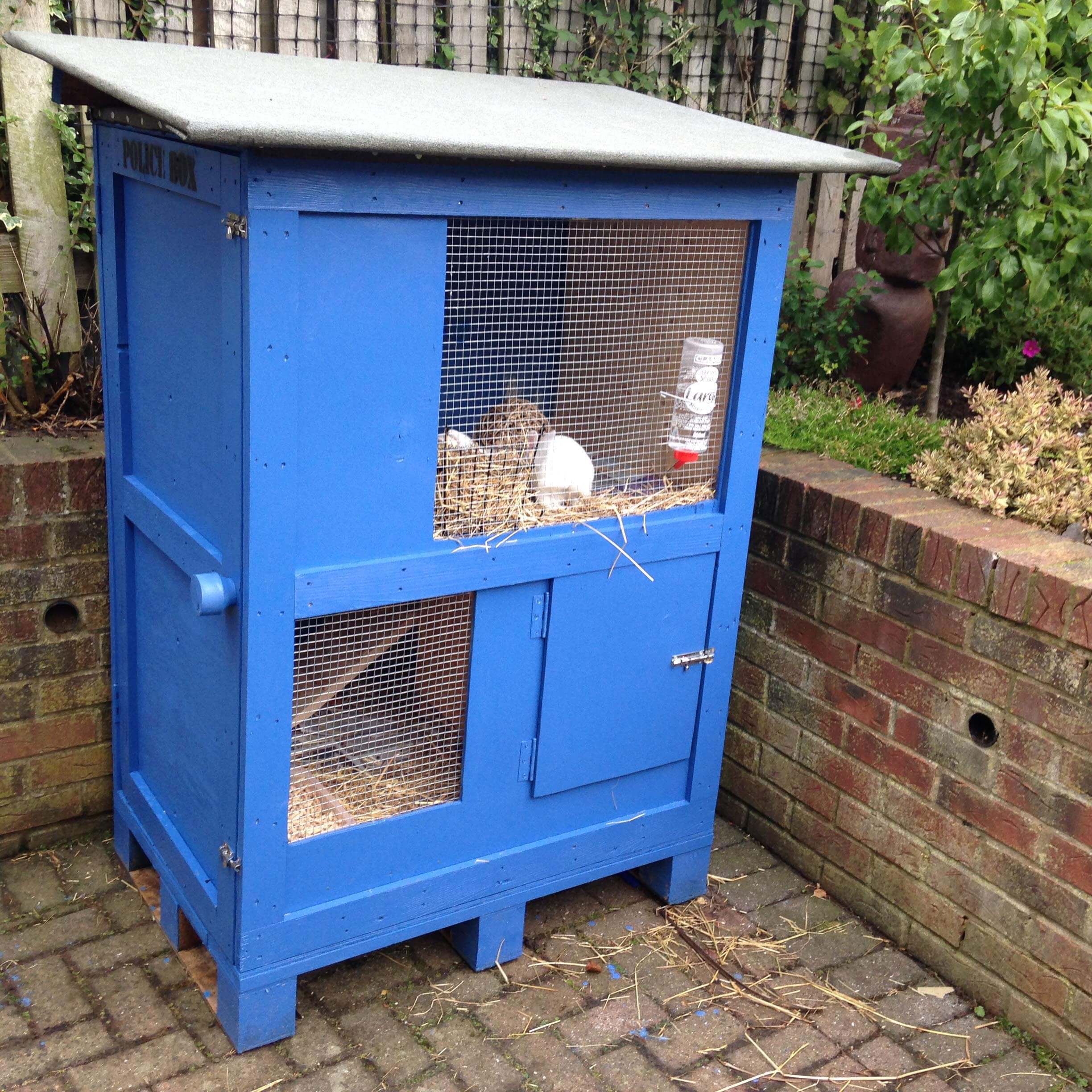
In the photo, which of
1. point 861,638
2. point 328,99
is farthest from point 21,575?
point 861,638

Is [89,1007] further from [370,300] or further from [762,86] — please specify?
[762,86]

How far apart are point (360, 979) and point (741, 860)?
126 centimetres

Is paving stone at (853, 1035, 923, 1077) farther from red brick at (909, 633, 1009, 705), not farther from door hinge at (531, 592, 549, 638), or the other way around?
door hinge at (531, 592, 549, 638)

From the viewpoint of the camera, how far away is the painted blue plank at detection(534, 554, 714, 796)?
9.37 ft

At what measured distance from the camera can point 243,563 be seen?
2.32 m

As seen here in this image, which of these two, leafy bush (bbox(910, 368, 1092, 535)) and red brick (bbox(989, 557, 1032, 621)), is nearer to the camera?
red brick (bbox(989, 557, 1032, 621))

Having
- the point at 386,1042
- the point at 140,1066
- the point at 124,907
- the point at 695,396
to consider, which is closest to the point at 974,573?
the point at 695,396

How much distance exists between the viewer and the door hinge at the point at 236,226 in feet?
6.91

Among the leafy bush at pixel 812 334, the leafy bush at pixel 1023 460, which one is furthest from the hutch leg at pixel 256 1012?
the leafy bush at pixel 812 334

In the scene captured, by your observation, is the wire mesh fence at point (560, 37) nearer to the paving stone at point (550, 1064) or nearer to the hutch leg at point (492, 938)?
the hutch leg at point (492, 938)

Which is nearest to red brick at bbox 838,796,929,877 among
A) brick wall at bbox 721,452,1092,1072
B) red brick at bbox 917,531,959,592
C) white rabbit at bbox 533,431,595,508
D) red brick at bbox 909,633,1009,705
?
brick wall at bbox 721,452,1092,1072

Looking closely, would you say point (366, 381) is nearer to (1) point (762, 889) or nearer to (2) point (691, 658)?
(2) point (691, 658)

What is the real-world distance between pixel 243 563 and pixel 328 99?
3.09ft

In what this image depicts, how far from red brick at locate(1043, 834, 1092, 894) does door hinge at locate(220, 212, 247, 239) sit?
2.26 metres
